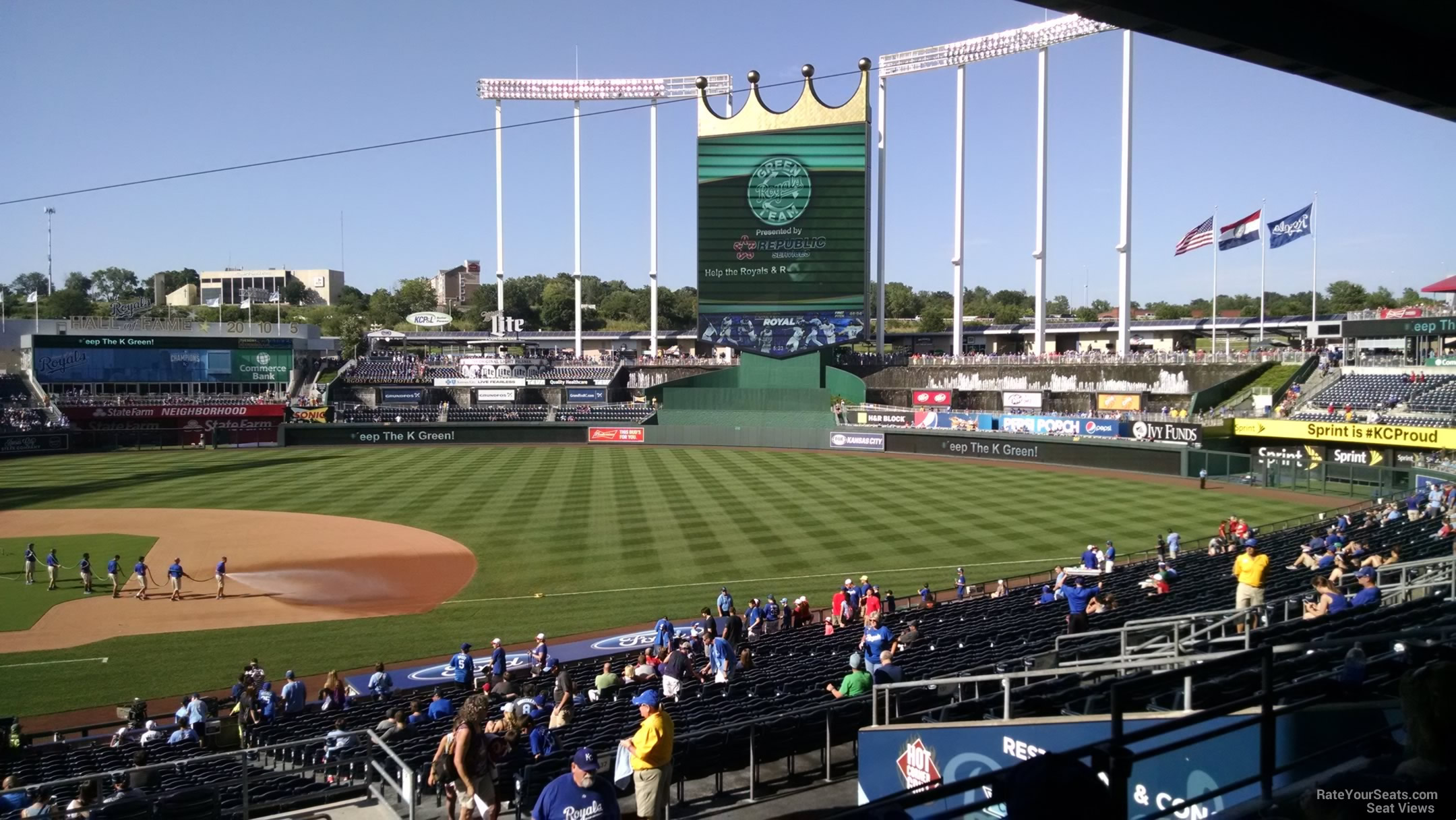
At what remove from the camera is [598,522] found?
3169cm

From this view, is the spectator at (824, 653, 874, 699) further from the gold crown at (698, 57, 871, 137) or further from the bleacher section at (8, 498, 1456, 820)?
the gold crown at (698, 57, 871, 137)

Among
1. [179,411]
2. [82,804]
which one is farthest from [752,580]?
[179,411]

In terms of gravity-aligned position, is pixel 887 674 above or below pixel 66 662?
above

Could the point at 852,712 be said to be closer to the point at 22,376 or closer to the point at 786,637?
the point at 786,637

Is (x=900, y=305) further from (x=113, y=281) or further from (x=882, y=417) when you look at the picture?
(x=113, y=281)

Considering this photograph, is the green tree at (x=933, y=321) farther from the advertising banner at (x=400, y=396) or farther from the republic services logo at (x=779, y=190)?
the advertising banner at (x=400, y=396)

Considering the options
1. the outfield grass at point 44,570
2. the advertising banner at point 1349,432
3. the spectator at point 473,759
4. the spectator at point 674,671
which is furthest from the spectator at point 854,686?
the advertising banner at point 1349,432

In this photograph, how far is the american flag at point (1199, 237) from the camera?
47219 millimetres

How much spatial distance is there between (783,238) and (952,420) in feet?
58.6

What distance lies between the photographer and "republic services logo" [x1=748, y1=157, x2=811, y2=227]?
61.2 meters

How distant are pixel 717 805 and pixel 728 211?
5626cm

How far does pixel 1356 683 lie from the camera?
4250mm

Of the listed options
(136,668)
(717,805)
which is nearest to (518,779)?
(717,805)

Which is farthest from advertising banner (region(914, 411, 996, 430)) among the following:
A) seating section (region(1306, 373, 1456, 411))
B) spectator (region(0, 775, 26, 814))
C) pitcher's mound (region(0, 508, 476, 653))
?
spectator (region(0, 775, 26, 814))
